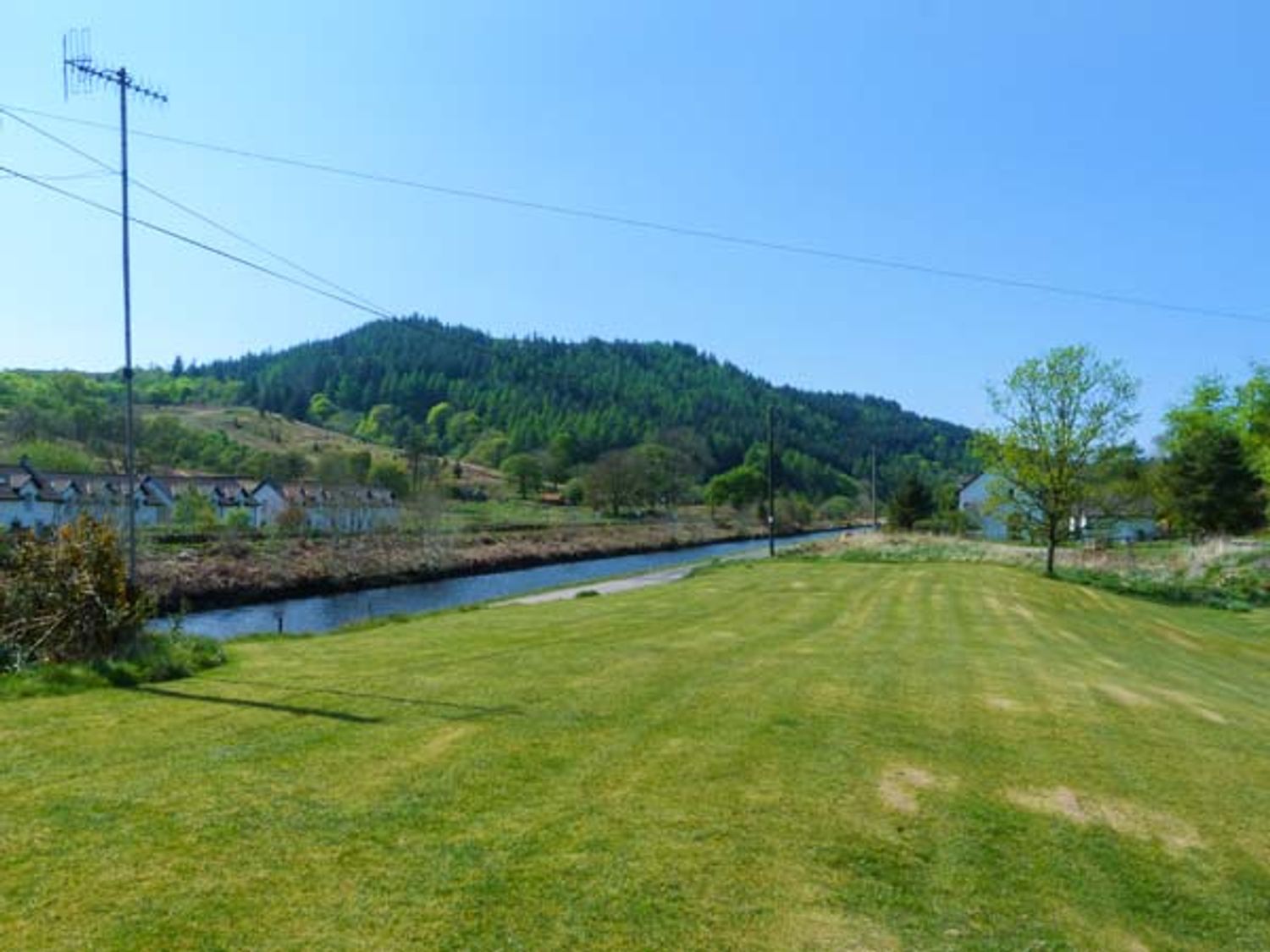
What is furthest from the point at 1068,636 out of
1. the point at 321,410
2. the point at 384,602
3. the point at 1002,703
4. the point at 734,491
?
the point at 321,410

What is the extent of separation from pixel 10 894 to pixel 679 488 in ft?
392

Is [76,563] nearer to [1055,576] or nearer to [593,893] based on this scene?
[593,893]

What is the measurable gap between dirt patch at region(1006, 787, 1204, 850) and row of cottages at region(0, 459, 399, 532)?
49.5 meters

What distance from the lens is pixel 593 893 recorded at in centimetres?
459

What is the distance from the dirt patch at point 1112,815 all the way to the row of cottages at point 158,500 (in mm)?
Result: 49546

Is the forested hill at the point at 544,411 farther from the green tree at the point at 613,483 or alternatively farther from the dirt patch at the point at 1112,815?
the dirt patch at the point at 1112,815

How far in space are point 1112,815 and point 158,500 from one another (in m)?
82.2

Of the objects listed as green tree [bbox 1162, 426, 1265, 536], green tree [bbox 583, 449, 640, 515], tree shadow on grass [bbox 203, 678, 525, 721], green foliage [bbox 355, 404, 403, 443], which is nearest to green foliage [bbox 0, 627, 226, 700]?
tree shadow on grass [bbox 203, 678, 525, 721]

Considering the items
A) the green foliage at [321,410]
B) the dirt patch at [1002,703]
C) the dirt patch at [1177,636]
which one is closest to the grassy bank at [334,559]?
the dirt patch at [1002,703]

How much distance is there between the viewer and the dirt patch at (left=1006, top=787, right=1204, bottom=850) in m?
6.09

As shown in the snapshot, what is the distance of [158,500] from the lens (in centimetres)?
7544

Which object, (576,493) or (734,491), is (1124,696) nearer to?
(734,491)

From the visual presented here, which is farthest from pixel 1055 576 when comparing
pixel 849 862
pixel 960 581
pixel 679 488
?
pixel 679 488

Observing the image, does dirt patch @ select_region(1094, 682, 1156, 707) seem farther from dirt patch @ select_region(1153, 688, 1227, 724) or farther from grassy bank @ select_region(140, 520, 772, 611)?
grassy bank @ select_region(140, 520, 772, 611)
